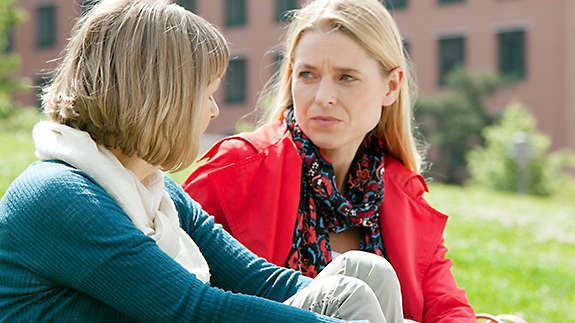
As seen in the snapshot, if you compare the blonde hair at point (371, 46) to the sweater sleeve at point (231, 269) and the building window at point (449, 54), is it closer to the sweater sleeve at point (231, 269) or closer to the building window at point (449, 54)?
the sweater sleeve at point (231, 269)

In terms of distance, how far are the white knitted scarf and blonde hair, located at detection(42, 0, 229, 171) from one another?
0.06 m

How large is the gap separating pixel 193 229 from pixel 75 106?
0.69 metres

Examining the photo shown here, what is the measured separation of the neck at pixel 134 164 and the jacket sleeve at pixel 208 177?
762 millimetres

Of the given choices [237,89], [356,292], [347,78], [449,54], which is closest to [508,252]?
[347,78]

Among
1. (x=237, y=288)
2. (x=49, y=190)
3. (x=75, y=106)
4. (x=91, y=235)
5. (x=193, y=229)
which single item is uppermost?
(x=75, y=106)

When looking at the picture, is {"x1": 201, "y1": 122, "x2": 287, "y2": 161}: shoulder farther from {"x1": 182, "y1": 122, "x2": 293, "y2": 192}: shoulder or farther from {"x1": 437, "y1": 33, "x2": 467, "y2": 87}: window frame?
{"x1": 437, "y1": 33, "x2": 467, "y2": 87}: window frame

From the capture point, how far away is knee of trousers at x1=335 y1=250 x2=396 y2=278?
2150 mm

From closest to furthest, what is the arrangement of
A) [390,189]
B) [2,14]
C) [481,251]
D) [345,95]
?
1. [345,95]
2. [390,189]
3. [481,251]
4. [2,14]

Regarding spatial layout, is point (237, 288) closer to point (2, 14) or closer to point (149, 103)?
point (149, 103)

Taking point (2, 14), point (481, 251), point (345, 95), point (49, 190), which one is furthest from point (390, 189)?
point (2, 14)

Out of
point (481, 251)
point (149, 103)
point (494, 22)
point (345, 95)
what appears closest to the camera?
point (149, 103)

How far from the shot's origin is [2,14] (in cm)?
1773

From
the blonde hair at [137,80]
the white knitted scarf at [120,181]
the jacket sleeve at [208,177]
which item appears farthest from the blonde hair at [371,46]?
the white knitted scarf at [120,181]

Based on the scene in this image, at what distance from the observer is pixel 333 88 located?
2.89 metres
